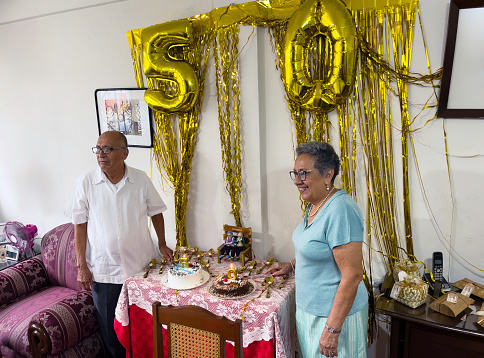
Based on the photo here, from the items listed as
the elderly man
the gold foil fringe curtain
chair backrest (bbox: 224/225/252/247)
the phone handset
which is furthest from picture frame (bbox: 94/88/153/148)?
the phone handset

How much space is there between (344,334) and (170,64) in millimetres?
1711

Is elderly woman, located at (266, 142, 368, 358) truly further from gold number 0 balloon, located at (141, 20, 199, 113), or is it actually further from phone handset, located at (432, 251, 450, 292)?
gold number 0 balloon, located at (141, 20, 199, 113)

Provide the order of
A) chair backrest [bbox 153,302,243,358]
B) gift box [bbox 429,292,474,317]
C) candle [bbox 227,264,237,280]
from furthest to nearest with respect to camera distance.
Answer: candle [bbox 227,264,237,280]
gift box [bbox 429,292,474,317]
chair backrest [bbox 153,302,243,358]

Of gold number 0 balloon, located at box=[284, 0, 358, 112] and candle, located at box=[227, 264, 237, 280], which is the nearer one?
gold number 0 balloon, located at box=[284, 0, 358, 112]

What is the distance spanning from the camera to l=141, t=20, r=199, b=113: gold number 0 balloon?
8.04 feet

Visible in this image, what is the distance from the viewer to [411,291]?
187 centimetres

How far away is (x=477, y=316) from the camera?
1785 mm

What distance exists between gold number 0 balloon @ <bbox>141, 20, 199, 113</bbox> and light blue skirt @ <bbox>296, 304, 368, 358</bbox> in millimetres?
1385

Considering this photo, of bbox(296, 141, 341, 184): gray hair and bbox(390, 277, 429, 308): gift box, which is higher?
bbox(296, 141, 341, 184): gray hair

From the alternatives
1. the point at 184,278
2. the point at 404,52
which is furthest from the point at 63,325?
the point at 404,52

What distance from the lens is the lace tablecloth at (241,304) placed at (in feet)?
6.31

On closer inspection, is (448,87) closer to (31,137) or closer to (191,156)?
(191,156)

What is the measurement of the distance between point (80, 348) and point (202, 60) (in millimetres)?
1855

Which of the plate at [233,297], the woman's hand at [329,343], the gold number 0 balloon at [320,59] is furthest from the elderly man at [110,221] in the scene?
the woman's hand at [329,343]
